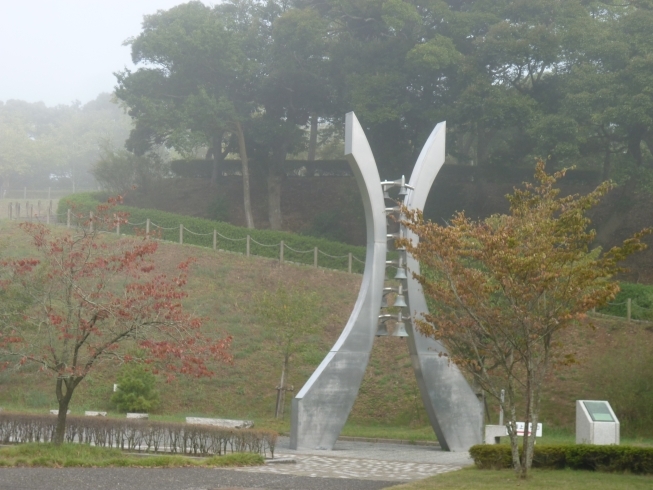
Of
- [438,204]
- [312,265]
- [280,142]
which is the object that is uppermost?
[280,142]

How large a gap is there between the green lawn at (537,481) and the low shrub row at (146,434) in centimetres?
384

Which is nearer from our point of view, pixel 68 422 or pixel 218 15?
pixel 68 422

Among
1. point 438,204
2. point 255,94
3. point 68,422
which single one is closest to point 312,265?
point 438,204

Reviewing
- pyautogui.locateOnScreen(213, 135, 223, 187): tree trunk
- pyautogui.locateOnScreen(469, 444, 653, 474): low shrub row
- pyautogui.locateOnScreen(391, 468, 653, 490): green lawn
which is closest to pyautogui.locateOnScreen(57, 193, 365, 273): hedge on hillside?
pyautogui.locateOnScreen(213, 135, 223, 187): tree trunk

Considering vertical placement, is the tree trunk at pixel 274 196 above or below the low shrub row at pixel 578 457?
above

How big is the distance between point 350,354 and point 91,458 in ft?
18.2

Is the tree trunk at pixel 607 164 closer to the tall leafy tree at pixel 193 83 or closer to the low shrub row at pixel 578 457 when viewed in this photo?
the tall leafy tree at pixel 193 83

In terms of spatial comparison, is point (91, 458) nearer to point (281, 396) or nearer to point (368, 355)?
point (368, 355)

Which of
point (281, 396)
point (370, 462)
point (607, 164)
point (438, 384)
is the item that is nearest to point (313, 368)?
point (281, 396)

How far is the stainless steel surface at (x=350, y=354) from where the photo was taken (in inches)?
661

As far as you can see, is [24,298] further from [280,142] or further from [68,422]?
[280,142]

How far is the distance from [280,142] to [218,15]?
8.09m

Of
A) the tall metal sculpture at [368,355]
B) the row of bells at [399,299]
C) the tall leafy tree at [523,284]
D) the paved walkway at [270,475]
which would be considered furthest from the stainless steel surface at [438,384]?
the tall leafy tree at [523,284]

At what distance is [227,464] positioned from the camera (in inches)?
555
